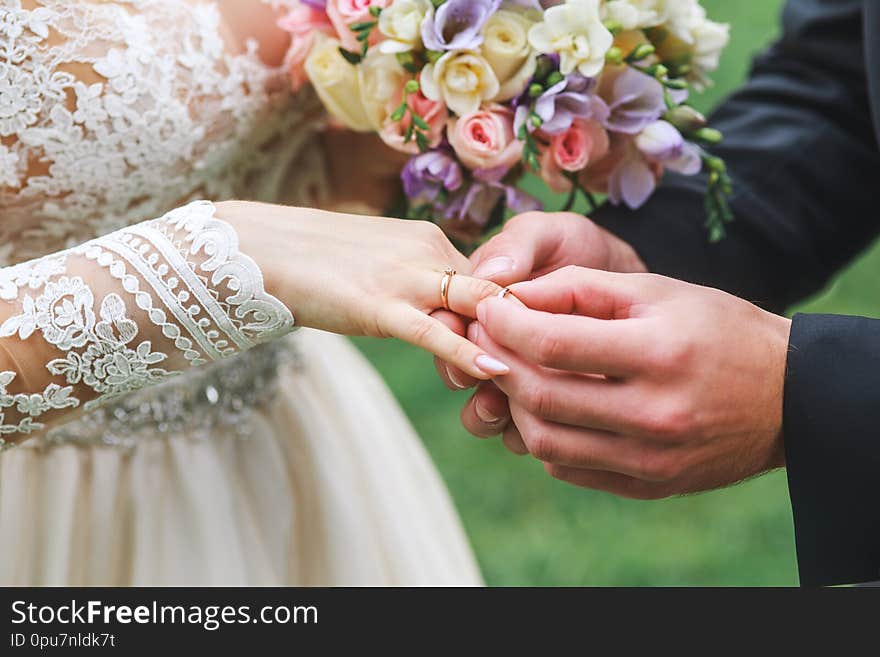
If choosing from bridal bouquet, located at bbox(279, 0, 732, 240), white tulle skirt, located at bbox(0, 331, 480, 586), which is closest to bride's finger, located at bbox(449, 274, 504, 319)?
bridal bouquet, located at bbox(279, 0, 732, 240)

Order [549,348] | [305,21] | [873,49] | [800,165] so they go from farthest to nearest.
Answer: [800,165], [873,49], [305,21], [549,348]

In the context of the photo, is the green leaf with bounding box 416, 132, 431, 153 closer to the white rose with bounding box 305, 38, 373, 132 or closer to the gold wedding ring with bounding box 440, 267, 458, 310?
the white rose with bounding box 305, 38, 373, 132

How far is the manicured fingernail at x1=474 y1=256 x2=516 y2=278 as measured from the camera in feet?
3.72

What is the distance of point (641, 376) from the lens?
40.8 inches

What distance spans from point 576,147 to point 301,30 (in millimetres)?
438

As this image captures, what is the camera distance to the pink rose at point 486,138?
122 centimetres

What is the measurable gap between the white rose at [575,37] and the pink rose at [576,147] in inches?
3.3

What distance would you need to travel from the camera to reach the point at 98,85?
4.21 feet

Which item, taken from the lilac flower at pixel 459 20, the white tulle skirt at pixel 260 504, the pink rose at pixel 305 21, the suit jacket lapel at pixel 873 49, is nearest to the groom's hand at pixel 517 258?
the lilac flower at pixel 459 20

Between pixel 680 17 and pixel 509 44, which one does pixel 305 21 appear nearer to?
pixel 509 44

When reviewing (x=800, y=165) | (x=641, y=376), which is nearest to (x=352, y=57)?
(x=641, y=376)

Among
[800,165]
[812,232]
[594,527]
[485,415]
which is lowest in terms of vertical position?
[594,527]

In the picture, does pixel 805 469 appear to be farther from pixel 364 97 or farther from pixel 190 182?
pixel 190 182
